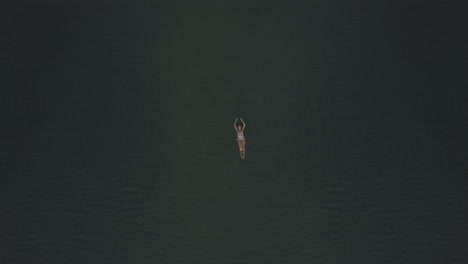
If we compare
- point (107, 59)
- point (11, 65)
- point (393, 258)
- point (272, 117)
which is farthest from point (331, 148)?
point (11, 65)

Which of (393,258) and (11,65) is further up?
(11,65)

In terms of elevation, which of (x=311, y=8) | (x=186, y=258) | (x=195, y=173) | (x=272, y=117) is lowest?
(x=186, y=258)

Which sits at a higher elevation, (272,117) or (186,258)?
(272,117)

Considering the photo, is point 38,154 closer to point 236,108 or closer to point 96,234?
point 96,234

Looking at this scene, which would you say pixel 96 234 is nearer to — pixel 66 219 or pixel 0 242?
pixel 66 219

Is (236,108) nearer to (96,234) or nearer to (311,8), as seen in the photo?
(311,8)

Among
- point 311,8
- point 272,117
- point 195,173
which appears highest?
point 311,8

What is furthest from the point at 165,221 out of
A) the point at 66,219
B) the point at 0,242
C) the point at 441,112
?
the point at 441,112
